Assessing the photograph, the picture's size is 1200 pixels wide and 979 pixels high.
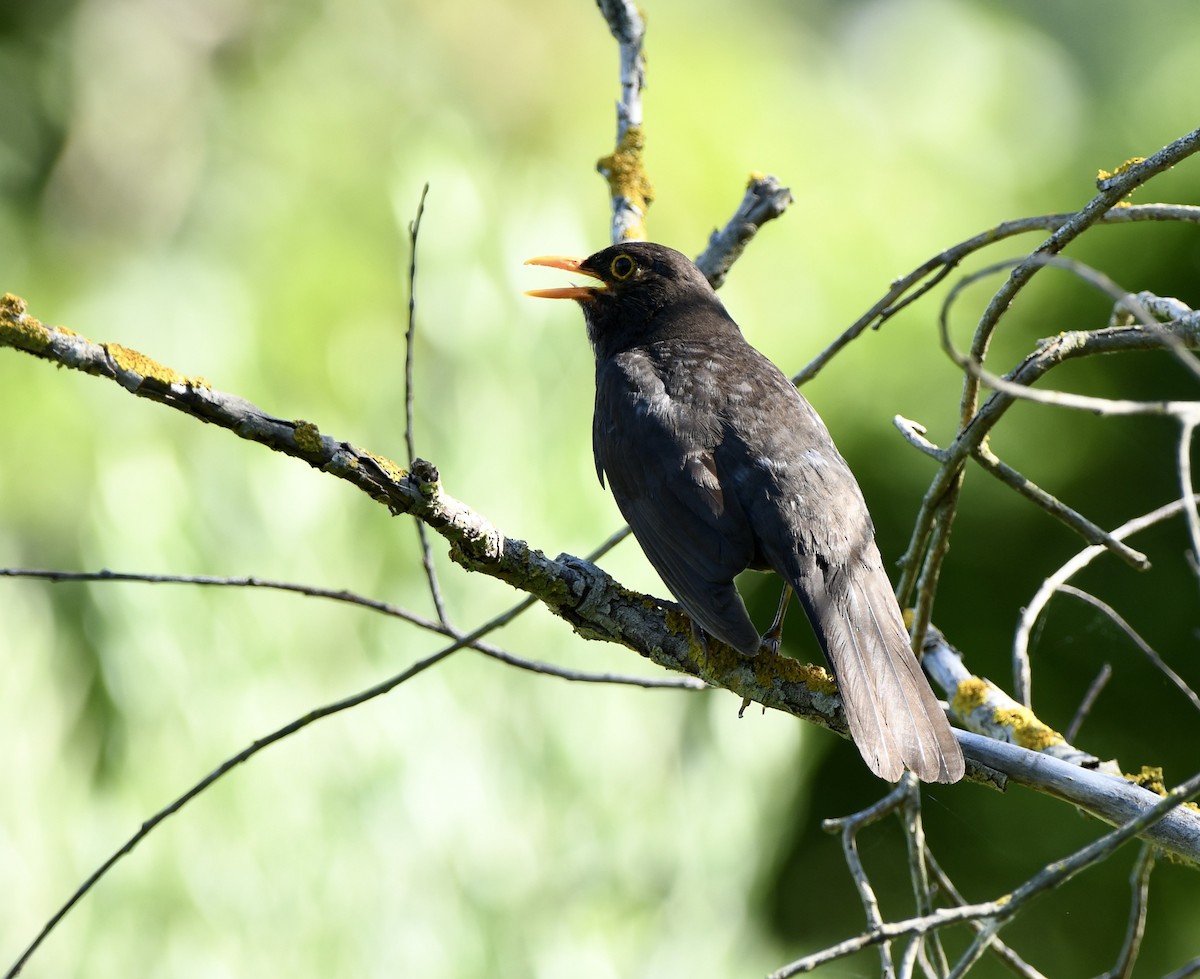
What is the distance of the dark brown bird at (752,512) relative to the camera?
104 inches

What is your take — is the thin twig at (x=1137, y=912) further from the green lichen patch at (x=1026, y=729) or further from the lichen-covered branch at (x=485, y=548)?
the lichen-covered branch at (x=485, y=548)

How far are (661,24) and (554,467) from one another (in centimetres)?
640

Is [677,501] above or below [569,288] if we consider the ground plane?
below

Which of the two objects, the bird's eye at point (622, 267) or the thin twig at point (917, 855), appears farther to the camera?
the bird's eye at point (622, 267)

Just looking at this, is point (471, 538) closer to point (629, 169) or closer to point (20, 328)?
point (20, 328)

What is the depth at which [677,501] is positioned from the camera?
3.19m

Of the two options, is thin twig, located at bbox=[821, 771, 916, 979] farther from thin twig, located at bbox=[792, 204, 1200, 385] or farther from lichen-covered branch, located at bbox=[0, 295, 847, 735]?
thin twig, located at bbox=[792, 204, 1200, 385]

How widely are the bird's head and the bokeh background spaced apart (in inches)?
63.7

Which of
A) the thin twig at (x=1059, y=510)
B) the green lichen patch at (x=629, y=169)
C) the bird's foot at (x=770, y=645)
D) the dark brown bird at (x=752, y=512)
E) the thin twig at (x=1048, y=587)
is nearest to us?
the thin twig at (x=1059, y=510)

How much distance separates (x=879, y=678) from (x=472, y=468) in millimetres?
3988

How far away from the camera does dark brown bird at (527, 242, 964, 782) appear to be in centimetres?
265

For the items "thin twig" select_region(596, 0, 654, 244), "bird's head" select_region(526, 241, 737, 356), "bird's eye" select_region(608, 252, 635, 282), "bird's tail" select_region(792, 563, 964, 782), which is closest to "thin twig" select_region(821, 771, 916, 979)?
"bird's tail" select_region(792, 563, 964, 782)

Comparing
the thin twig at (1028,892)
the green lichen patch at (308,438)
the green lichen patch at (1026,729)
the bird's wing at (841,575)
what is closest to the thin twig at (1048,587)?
the green lichen patch at (1026,729)

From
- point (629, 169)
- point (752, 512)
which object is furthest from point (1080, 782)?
point (629, 169)
